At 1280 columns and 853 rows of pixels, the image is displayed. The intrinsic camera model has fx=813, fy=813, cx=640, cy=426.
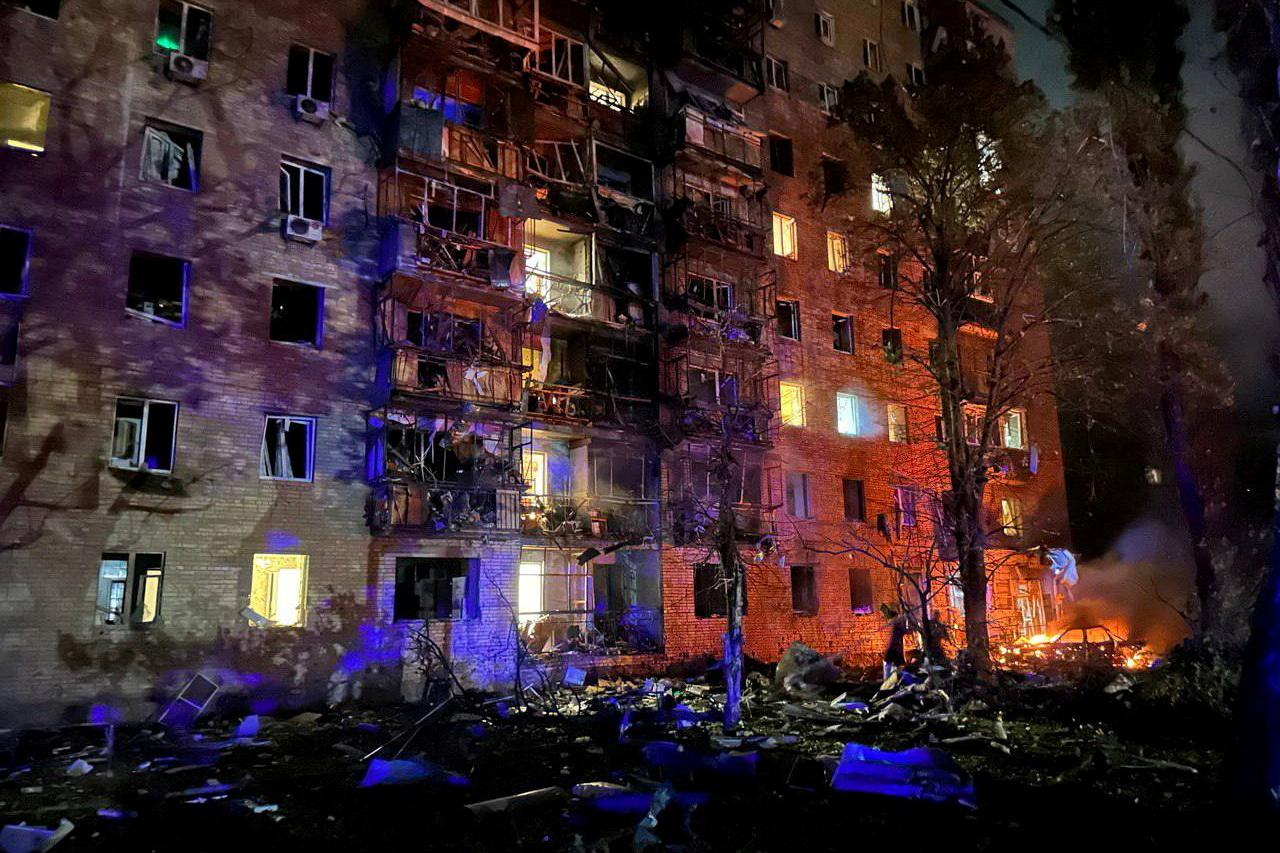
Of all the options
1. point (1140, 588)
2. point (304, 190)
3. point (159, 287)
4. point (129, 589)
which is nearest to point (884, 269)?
point (1140, 588)

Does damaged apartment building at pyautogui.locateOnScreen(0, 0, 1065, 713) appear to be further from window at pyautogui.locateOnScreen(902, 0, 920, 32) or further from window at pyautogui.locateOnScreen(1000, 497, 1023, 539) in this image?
window at pyautogui.locateOnScreen(902, 0, 920, 32)

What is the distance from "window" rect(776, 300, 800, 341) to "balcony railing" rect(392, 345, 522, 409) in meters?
10.1

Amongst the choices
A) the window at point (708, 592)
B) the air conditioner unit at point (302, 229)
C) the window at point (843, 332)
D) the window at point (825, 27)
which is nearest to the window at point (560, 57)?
the air conditioner unit at point (302, 229)

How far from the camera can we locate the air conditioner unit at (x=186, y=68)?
17.0 m

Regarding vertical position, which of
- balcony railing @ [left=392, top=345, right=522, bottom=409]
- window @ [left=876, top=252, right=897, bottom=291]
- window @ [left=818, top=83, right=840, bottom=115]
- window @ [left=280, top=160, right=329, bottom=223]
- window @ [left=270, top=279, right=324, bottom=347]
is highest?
window @ [left=818, top=83, right=840, bottom=115]

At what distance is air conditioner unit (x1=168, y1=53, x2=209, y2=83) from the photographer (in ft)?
55.9

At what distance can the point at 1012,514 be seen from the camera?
3075cm

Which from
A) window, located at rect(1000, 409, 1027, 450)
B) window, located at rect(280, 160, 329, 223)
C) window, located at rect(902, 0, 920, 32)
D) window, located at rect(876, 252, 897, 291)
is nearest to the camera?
window, located at rect(280, 160, 329, 223)

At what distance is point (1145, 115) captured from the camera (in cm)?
2188

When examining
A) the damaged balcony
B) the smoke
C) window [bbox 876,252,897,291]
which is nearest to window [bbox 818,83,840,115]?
window [bbox 876,252,897,291]

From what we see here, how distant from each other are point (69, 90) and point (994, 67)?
820 inches

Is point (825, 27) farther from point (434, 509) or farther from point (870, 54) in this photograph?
point (434, 509)

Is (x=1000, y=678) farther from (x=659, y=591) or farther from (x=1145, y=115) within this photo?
(x=1145, y=115)

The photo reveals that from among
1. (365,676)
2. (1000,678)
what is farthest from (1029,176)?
(365,676)
